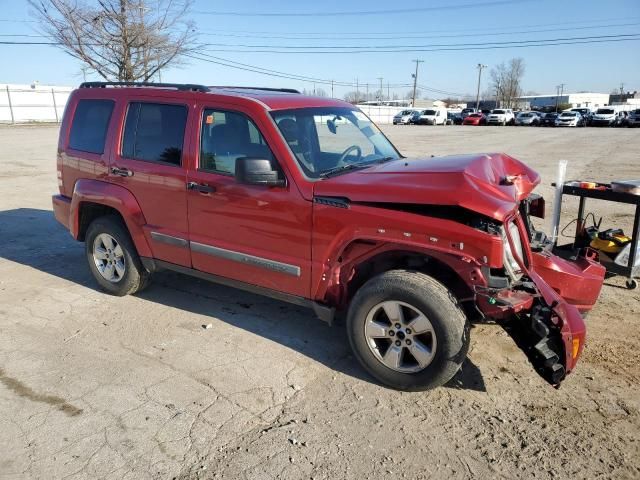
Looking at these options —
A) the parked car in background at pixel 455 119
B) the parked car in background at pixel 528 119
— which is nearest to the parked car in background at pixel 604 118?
the parked car in background at pixel 528 119

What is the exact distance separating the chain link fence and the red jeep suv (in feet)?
128

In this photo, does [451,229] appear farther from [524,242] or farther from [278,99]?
[278,99]

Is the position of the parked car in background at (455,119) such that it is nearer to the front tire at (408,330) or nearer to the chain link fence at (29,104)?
the chain link fence at (29,104)

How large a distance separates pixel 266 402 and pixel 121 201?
2.48m

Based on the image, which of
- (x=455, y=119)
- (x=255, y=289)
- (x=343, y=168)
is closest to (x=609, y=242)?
(x=343, y=168)

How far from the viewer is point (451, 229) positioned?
311 centimetres

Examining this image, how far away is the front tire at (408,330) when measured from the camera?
3.21 m

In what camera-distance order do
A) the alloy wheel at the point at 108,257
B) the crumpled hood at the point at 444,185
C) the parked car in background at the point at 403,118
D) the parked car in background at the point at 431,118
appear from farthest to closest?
the parked car in background at the point at 403,118, the parked car in background at the point at 431,118, the alloy wheel at the point at 108,257, the crumpled hood at the point at 444,185

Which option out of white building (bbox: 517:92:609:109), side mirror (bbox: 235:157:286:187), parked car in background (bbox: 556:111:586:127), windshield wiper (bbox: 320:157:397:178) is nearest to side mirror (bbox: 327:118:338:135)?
windshield wiper (bbox: 320:157:397:178)

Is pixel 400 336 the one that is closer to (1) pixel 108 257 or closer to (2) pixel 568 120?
(1) pixel 108 257

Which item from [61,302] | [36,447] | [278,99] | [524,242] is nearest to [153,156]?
[278,99]

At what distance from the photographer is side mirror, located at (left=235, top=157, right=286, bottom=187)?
3520mm

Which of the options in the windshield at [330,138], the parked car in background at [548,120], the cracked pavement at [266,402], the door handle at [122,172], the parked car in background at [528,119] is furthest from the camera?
the parked car in background at [528,119]

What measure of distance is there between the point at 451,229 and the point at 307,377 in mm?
1468
